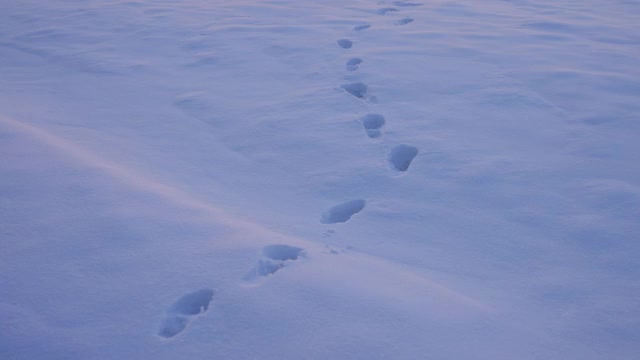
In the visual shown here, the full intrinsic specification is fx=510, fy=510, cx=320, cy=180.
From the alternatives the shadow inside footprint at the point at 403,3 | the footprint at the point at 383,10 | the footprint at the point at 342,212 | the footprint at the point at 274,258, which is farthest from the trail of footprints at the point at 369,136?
the shadow inside footprint at the point at 403,3

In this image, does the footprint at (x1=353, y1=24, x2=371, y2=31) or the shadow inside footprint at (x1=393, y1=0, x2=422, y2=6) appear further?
the shadow inside footprint at (x1=393, y1=0, x2=422, y2=6)

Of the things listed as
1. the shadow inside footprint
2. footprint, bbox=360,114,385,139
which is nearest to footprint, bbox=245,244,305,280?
footprint, bbox=360,114,385,139

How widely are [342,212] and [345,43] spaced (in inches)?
92.8

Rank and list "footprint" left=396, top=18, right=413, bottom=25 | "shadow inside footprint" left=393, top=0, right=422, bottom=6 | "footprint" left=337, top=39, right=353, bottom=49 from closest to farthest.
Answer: "footprint" left=337, top=39, right=353, bottom=49 → "footprint" left=396, top=18, right=413, bottom=25 → "shadow inside footprint" left=393, top=0, right=422, bottom=6

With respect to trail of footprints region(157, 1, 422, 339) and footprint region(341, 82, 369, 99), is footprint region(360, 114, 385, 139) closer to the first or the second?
trail of footprints region(157, 1, 422, 339)

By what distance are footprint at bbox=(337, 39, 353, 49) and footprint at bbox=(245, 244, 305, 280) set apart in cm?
261

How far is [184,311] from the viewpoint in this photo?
1.86m

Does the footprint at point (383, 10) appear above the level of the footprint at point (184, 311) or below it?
above

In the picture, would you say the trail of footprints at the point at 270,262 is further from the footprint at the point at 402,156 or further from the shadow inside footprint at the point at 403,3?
the shadow inside footprint at the point at 403,3

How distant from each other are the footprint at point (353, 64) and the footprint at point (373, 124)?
31.7 inches

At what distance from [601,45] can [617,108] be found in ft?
4.18

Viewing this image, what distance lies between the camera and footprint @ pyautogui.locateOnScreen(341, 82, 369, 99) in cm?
355

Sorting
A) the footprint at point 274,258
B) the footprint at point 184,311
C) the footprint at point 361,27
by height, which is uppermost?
the footprint at point 361,27

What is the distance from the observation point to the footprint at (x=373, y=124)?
10.0ft
